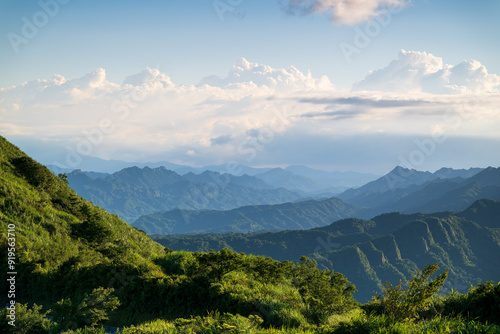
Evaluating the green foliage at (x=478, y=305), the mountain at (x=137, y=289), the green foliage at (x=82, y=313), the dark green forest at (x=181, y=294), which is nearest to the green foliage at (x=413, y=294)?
the dark green forest at (x=181, y=294)

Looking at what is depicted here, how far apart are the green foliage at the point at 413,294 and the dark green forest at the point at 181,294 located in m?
0.04

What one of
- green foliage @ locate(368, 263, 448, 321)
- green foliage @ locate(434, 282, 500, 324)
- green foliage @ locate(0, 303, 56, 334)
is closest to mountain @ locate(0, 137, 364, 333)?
green foliage @ locate(0, 303, 56, 334)

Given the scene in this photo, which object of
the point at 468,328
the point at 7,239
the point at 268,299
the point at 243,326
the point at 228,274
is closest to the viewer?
the point at 468,328

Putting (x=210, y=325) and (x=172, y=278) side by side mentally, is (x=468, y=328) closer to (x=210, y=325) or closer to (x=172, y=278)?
(x=210, y=325)

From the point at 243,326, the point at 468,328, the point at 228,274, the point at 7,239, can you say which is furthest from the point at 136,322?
the point at 468,328

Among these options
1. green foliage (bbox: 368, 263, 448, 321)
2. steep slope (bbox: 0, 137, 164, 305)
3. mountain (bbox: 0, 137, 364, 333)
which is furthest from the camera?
steep slope (bbox: 0, 137, 164, 305)

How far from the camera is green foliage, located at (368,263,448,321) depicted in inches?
502

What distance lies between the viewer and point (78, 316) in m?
13.3

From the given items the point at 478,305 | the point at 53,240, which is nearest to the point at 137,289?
the point at 53,240

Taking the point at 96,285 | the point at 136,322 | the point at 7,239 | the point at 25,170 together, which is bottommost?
the point at 136,322

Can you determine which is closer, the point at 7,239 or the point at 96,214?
the point at 7,239

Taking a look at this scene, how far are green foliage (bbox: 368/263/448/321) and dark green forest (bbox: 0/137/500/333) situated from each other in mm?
40

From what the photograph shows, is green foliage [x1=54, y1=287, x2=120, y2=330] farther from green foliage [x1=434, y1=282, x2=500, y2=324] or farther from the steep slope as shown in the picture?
green foliage [x1=434, y1=282, x2=500, y2=324]

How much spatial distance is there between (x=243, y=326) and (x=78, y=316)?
6.68 meters
